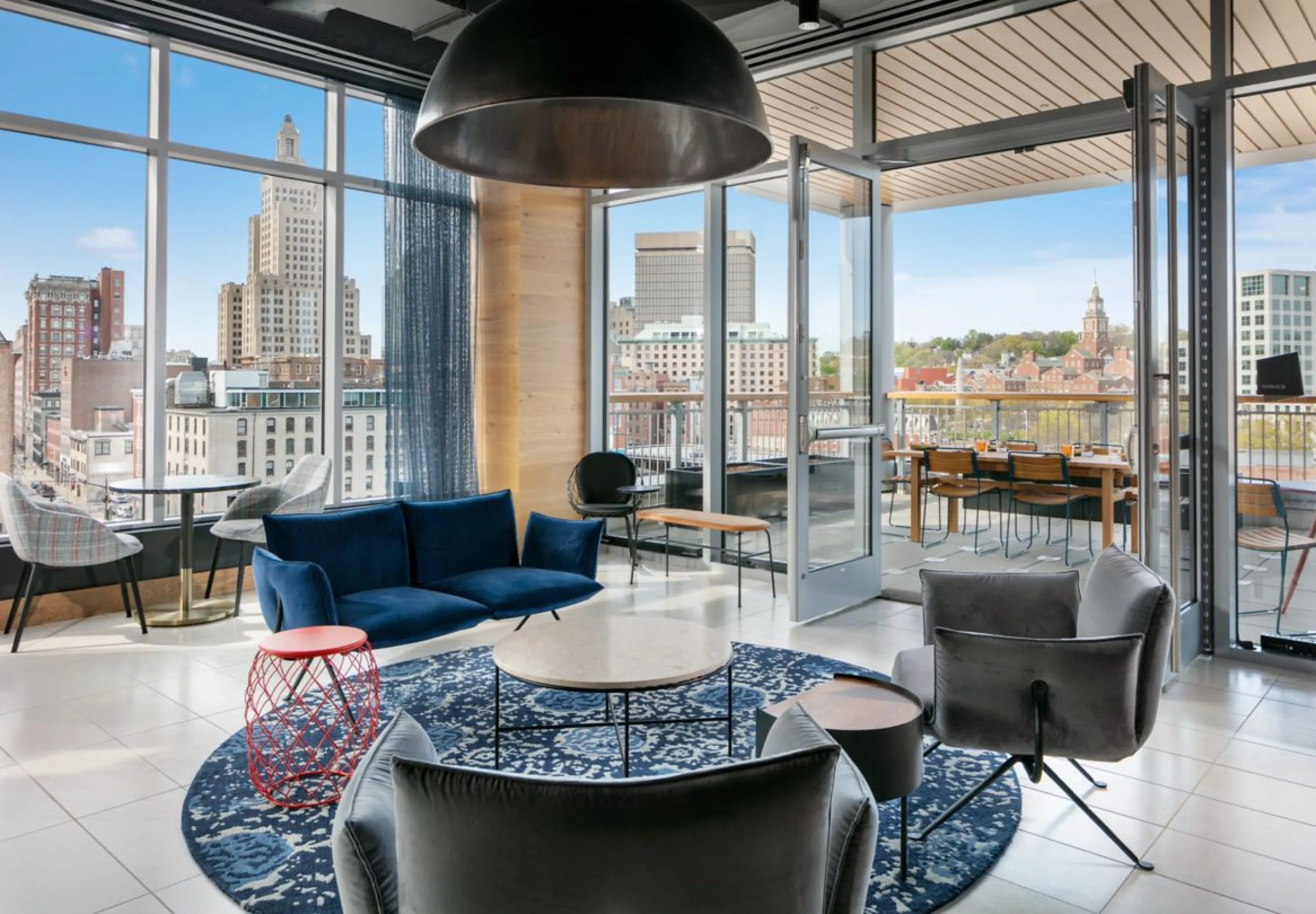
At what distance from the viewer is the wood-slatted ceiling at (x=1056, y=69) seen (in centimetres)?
444

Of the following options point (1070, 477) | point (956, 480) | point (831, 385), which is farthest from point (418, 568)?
point (956, 480)

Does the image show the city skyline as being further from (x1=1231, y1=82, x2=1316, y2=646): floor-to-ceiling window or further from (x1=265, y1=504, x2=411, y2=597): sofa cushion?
(x1=1231, y1=82, x2=1316, y2=646): floor-to-ceiling window

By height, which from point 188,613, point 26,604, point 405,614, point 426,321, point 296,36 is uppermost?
point 296,36

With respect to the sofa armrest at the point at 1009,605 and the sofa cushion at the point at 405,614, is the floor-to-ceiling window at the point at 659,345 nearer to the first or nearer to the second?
the sofa cushion at the point at 405,614

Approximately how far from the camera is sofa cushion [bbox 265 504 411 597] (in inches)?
163

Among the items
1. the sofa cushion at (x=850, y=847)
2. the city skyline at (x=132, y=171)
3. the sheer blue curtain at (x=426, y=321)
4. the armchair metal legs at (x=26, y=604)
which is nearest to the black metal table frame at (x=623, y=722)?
the sofa cushion at (x=850, y=847)

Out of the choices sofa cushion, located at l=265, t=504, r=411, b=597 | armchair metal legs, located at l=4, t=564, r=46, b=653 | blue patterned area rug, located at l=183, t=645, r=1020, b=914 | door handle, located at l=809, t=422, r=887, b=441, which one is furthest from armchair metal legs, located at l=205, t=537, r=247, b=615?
door handle, located at l=809, t=422, r=887, b=441

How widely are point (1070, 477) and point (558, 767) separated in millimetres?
5621

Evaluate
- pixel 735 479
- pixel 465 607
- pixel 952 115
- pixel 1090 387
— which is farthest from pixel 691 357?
pixel 1090 387

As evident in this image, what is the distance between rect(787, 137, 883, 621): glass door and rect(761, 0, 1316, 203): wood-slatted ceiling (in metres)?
0.67

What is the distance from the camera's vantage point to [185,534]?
5.45 meters

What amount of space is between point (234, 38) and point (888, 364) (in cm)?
635

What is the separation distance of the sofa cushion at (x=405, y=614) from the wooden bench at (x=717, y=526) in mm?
2010

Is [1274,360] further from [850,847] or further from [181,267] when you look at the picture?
[181,267]
